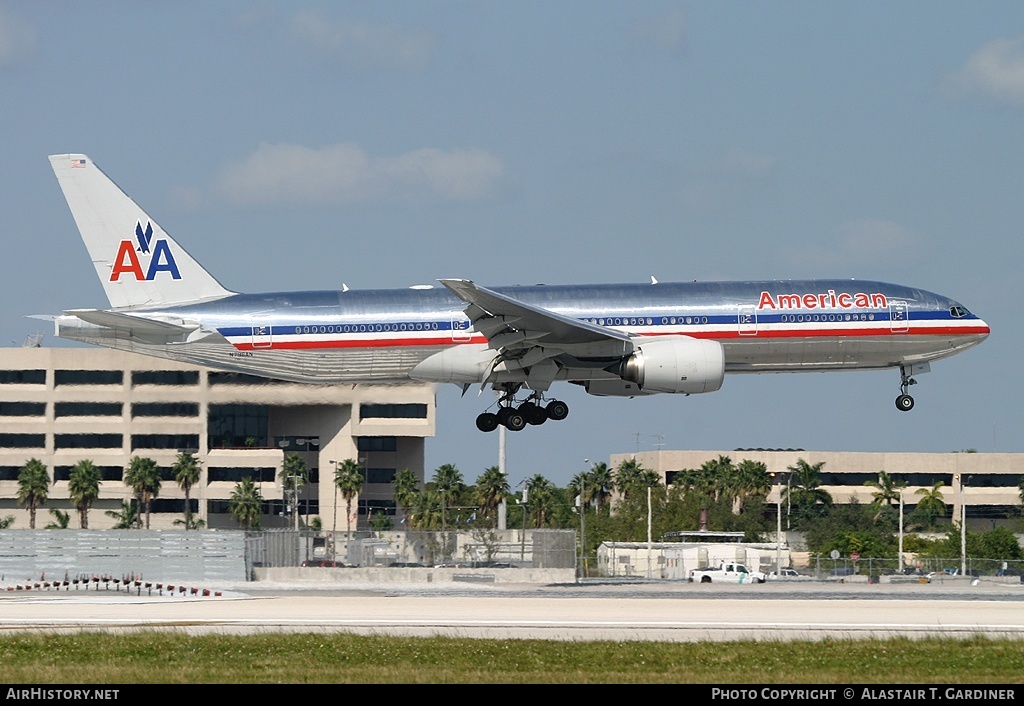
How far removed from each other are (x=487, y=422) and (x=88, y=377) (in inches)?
1414

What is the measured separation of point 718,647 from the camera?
85.0ft

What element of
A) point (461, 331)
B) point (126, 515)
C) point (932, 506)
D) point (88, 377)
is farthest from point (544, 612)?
point (932, 506)

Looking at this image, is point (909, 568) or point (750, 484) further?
point (750, 484)

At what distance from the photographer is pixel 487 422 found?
4466cm

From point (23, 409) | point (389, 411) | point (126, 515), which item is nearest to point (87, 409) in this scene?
point (23, 409)

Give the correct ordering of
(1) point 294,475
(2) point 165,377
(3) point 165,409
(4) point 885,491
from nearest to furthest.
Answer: (3) point 165,409 < (2) point 165,377 < (1) point 294,475 < (4) point 885,491

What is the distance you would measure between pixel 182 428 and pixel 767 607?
28.9 m

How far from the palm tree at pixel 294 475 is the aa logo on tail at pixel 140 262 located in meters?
23.9

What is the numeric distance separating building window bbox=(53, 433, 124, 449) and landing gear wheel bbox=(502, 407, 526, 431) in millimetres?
29945

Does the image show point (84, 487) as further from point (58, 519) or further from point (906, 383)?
point (906, 383)

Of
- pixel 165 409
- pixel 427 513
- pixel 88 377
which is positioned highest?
pixel 88 377

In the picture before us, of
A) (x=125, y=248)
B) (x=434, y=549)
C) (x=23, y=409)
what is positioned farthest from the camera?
(x=23, y=409)

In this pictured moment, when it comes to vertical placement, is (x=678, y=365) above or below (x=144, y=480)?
above

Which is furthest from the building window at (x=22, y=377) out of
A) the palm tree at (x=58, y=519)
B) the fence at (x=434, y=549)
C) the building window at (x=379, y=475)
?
the fence at (x=434, y=549)
